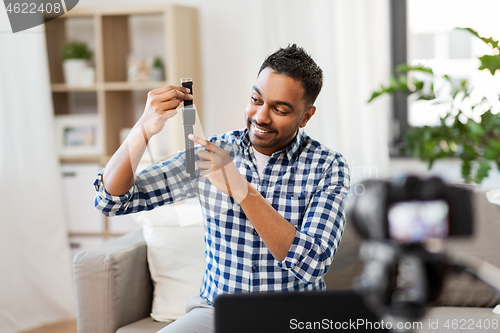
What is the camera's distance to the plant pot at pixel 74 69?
2.59 metres

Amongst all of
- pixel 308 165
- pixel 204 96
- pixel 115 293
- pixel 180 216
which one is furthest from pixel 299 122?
pixel 204 96

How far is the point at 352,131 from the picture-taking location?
253 centimetres

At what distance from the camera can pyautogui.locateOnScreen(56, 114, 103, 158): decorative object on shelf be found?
103 inches

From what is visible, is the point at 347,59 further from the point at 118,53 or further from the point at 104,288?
the point at 104,288

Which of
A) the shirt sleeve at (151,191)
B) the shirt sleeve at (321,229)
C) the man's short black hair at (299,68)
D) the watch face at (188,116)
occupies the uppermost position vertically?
the man's short black hair at (299,68)

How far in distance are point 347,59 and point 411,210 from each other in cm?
241

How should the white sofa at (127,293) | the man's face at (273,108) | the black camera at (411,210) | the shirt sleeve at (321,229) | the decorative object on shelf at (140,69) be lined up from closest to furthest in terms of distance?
the black camera at (411,210) → the shirt sleeve at (321,229) → the man's face at (273,108) → the white sofa at (127,293) → the decorative object on shelf at (140,69)

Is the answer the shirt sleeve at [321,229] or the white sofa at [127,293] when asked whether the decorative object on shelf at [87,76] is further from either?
the shirt sleeve at [321,229]

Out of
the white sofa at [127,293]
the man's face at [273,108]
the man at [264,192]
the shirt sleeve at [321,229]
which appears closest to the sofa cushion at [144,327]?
the white sofa at [127,293]

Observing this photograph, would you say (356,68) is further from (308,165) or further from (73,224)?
(73,224)

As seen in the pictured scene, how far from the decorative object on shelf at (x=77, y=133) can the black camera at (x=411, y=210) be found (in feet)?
8.38

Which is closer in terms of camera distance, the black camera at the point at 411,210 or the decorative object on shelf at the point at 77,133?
the black camera at the point at 411,210

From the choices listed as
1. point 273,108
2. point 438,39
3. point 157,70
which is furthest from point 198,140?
point 438,39

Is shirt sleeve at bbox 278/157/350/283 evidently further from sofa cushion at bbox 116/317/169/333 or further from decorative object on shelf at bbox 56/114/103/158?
decorative object on shelf at bbox 56/114/103/158
